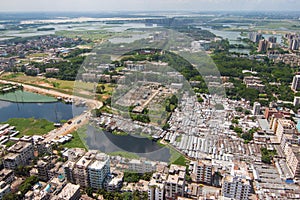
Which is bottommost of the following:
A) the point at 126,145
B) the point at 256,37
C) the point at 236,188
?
the point at 126,145

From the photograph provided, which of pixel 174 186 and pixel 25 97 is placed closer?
pixel 174 186

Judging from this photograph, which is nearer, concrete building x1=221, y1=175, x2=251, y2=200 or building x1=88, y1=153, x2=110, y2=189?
concrete building x1=221, y1=175, x2=251, y2=200

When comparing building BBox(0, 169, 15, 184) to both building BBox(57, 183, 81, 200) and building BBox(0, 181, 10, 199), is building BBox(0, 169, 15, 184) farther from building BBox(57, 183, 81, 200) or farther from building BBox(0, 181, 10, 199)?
building BBox(57, 183, 81, 200)

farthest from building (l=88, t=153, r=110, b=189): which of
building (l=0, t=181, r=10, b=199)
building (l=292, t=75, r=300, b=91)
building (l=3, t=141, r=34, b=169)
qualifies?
building (l=292, t=75, r=300, b=91)

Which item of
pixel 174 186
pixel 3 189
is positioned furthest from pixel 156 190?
pixel 3 189

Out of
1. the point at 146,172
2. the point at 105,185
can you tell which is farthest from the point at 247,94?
the point at 105,185

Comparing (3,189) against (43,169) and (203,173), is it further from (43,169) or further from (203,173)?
(203,173)

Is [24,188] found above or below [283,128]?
below
